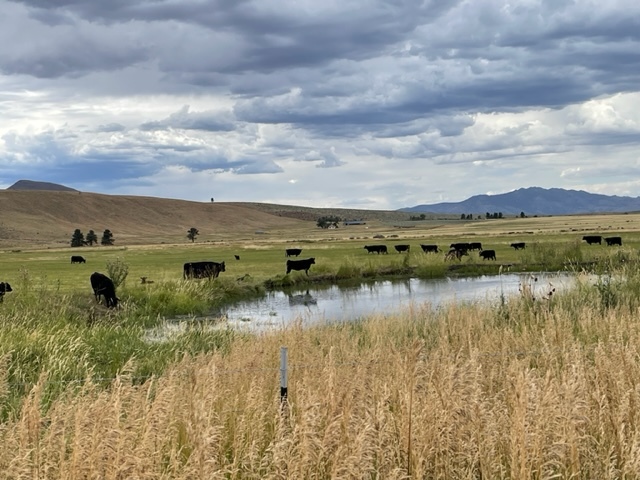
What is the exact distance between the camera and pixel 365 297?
93.2ft

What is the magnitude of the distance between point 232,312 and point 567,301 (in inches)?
547

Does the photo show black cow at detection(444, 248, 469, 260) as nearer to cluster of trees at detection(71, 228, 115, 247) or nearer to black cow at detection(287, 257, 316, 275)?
black cow at detection(287, 257, 316, 275)

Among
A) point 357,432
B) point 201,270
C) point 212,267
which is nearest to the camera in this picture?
→ point 357,432

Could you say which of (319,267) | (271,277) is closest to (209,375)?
(271,277)

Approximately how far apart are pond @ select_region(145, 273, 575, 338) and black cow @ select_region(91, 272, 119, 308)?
3.03 m

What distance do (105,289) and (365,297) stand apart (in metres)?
10.8

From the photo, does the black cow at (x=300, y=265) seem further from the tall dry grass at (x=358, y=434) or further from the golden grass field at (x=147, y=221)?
the golden grass field at (x=147, y=221)

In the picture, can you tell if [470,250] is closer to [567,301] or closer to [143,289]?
[143,289]

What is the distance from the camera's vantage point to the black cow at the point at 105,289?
950 inches

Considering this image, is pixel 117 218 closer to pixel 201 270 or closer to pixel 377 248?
pixel 377 248

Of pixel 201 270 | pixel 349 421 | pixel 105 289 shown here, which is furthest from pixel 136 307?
pixel 349 421

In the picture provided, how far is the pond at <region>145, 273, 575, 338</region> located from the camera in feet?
73.2

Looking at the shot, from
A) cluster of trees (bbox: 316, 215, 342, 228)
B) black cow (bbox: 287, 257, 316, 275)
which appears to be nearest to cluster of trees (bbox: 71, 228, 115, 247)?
cluster of trees (bbox: 316, 215, 342, 228)

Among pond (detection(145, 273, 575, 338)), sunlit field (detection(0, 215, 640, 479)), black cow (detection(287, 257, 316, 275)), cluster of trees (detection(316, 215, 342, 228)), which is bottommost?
pond (detection(145, 273, 575, 338))
